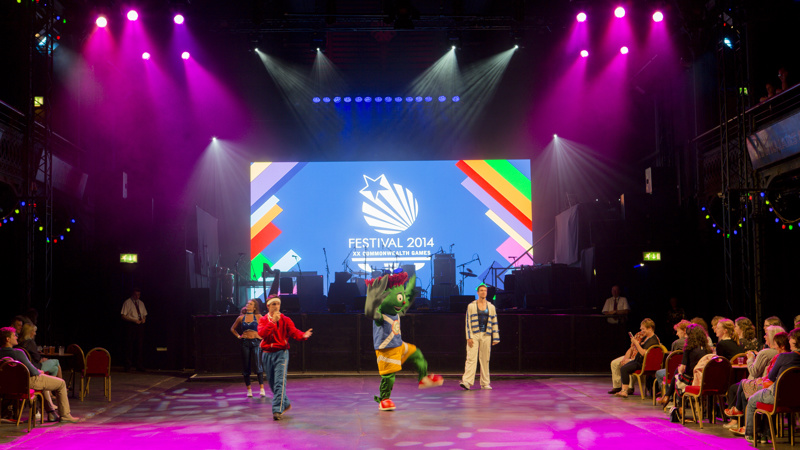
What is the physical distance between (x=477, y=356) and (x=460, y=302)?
3130mm

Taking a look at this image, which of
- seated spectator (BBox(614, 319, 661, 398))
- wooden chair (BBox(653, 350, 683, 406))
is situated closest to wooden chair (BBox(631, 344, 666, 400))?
seated spectator (BBox(614, 319, 661, 398))

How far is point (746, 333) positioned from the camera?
8359mm

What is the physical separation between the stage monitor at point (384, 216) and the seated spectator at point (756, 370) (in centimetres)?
1095

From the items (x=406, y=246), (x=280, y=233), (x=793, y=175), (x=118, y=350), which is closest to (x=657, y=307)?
(x=793, y=175)

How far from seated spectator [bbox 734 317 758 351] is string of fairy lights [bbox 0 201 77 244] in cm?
1142

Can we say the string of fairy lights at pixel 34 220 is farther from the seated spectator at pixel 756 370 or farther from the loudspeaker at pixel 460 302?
the seated spectator at pixel 756 370

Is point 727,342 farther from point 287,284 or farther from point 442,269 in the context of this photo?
point 287,284

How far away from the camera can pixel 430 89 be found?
19.8 metres

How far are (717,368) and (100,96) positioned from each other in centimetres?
1494

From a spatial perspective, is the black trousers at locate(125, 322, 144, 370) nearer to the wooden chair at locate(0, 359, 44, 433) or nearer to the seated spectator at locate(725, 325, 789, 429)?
the wooden chair at locate(0, 359, 44, 433)

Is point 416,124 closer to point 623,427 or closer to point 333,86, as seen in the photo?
point 333,86

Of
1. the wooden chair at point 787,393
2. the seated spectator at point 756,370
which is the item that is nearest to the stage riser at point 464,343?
the seated spectator at point 756,370

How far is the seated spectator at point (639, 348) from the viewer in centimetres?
1059

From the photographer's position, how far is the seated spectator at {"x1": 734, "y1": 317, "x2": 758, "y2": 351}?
27.5 feet
